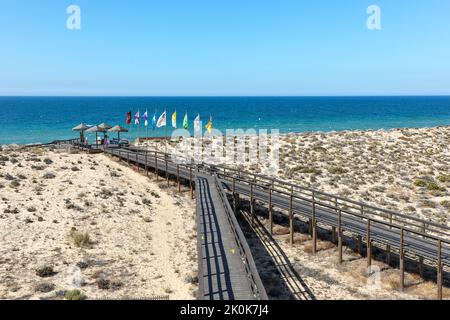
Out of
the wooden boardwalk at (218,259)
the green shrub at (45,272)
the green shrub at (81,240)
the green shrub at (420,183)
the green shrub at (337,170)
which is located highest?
the green shrub at (337,170)

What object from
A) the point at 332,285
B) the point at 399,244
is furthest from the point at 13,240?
the point at 399,244

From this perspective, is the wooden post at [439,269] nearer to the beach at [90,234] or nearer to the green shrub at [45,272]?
the beach at [90,234]

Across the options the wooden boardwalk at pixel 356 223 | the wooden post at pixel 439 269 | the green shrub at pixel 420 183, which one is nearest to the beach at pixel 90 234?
Result: the wooden boardwalk at pixel 356 223

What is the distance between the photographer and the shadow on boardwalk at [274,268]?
15.6 m

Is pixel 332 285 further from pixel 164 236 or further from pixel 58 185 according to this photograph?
pixel 58 185

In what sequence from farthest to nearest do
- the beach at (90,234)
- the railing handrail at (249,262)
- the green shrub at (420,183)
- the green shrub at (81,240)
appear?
the green shrub at (420,183)
the green shrub at (81,240)
the beach at (90,234)
the railing handrail at (249,262)

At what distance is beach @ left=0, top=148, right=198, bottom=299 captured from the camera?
50.1 feet

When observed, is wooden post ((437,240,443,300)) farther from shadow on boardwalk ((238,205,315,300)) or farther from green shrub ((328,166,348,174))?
green shrub ((328,166,348,174))

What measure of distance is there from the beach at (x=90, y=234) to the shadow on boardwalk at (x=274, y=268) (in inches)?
119

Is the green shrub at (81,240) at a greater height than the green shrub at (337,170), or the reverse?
the green shrub at (337,170)

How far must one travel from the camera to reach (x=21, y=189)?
25.2 metres

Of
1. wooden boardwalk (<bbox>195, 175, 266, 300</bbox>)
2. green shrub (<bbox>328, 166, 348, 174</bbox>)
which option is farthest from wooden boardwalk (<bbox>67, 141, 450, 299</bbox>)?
green shrub (<bbox>328, 166, 348, 174</bbox>)
